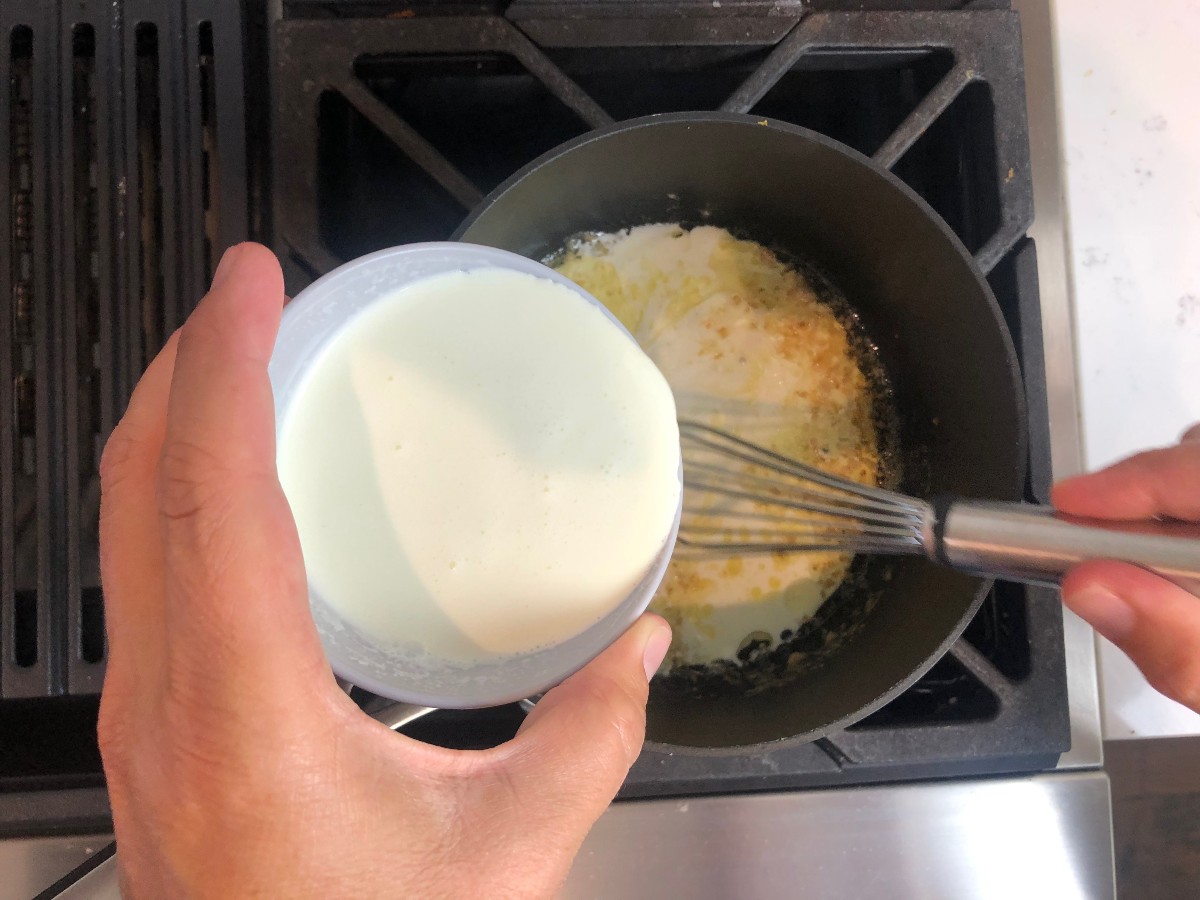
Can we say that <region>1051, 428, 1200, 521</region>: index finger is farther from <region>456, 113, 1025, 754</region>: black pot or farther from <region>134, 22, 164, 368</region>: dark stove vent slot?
<region>134, 22, 164, 368</region>: dark stove vent slot

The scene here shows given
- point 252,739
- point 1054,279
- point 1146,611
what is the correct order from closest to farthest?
point 252,739 → point 1146,611 → point 1054,279

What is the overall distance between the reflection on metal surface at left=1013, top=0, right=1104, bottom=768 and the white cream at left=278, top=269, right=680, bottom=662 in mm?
359

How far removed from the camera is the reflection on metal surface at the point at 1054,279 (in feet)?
1.83

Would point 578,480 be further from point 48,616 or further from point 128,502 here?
point 48,616

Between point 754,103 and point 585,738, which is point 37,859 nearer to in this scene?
point 585,738

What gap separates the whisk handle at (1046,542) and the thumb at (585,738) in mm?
164

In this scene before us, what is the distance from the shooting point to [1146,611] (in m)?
0.38

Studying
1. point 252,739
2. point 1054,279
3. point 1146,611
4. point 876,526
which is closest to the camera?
point 252,739

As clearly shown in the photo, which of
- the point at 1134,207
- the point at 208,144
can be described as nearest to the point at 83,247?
the point at 208,144

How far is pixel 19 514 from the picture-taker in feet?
1.72

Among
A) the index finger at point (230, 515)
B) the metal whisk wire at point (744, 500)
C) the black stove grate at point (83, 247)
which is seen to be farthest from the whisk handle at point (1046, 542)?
the black stove grate at point (83, 247)

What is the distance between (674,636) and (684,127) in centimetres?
33

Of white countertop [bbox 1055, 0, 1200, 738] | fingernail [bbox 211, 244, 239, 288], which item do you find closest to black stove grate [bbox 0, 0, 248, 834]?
fingernail [bbox 211, 244, 239, 288]

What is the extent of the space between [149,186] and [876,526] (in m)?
0.53
